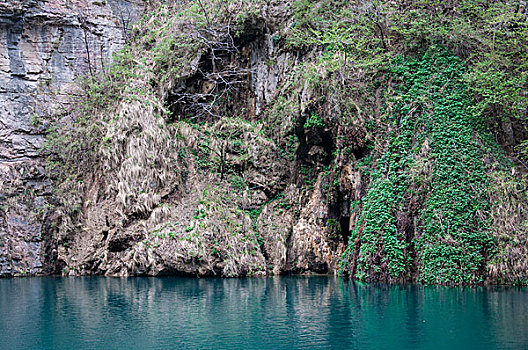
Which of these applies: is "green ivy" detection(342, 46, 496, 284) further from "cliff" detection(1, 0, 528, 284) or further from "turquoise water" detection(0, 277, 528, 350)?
"turquoise water" detection(0, 277, 528, 350)

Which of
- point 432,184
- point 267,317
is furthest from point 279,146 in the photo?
point 267,317

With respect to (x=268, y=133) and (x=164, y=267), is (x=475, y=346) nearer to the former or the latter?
(x=164, y=267)

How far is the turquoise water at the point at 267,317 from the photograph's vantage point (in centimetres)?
934

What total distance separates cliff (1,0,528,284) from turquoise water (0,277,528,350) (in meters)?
3.23

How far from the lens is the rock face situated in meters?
26.5

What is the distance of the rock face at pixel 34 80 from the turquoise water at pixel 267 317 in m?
9.04

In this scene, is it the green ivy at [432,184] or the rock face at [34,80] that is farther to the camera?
the rock face at [34,80]

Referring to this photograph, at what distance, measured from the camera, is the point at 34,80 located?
1155 inches

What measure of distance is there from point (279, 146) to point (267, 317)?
1489 cm

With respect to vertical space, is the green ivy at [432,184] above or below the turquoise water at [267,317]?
above

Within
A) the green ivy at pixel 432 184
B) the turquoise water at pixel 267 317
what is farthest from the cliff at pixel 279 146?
the turquoise water at pixel 267 317

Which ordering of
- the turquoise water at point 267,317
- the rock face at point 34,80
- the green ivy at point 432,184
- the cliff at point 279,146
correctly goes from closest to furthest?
the turquoise water at point 267,317, the green ivy at point 432,184, the cliff at point 279,146, the rock face at point 34,80

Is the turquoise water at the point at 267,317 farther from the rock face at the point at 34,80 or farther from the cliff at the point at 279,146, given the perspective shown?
the rock face at the point at 34,80

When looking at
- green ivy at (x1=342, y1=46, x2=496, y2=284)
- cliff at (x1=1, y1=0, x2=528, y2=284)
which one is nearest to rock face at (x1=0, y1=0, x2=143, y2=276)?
cliff at (x1=1, y1=0, x2=528, y2=284)
